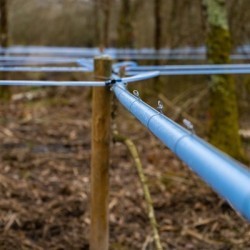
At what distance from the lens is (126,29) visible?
839 cm

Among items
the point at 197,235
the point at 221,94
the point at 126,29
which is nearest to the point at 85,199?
the point at 197,235

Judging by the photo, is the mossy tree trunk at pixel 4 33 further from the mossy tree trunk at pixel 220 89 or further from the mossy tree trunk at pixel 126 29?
the mossy tree trunk at pixel 220 89

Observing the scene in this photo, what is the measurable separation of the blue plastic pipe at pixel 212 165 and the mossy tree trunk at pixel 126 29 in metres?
7.02

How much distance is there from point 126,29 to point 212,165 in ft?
24.8

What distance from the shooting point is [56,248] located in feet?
11.1

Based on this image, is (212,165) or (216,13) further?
(216,13)

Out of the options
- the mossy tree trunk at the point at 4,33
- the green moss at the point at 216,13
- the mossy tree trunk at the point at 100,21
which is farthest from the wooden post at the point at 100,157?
the mossy tree trunk at the point at 4,33

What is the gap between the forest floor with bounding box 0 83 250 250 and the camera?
11.6 ft

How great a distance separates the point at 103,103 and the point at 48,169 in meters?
2.13

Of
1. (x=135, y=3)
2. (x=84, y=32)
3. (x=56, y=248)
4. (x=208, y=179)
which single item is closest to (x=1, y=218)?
(x=56, y=248)

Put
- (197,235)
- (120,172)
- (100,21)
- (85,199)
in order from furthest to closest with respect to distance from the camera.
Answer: (100,21), (120,172), (85,199), (197,235)

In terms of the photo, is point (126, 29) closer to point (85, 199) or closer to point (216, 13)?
point (216, 13)

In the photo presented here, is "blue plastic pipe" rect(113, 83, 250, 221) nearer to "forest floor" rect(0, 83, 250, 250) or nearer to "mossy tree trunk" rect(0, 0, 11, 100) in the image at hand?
"forest floor" rect(0, 83, 250, 250)

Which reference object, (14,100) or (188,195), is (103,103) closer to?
(188,195)
